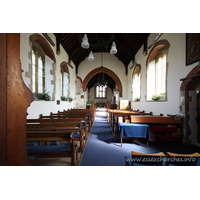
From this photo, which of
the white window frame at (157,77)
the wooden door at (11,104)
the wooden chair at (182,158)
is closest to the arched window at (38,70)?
the wooden door at (11,104)

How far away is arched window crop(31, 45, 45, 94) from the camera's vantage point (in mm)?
4715

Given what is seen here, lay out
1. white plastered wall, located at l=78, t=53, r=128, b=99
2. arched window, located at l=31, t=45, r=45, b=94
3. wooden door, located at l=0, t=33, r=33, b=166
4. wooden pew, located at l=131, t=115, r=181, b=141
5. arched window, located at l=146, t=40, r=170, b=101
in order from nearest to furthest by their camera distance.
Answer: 1. wooden door, located at l=0, t=33, r=33, b=166
2. wooden pew, located at l=131, t=115, r=181, b=141
3. arched window, located at l=31, t=45, r=45, b=94
4. arched window, located at l=146, t=40, r=170, b=101
5. white plastered wall, located at l=78, t=53, r=128, b=99

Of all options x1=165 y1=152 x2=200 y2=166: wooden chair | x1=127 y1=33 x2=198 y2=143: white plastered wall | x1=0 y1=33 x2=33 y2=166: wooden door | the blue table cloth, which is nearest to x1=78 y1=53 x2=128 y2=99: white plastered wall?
x1=127 y1=33 x2=198 y2=143: white plastered wall

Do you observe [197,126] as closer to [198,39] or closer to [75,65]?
[198,39]

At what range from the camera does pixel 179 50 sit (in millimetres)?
3535

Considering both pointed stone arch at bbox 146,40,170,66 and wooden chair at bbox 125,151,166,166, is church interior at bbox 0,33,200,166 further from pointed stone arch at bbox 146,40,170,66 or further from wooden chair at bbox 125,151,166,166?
wooden chair at bbox 125,151,166,166

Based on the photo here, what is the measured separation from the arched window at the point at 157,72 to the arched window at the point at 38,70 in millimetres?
4886

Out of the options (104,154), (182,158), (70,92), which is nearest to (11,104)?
(182,158)

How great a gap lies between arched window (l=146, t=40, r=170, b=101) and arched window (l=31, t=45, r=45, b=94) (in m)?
4.89

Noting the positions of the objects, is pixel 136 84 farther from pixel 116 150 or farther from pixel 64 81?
pixel 116 150

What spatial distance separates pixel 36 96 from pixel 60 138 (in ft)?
11.3

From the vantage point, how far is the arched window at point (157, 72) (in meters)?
4.83

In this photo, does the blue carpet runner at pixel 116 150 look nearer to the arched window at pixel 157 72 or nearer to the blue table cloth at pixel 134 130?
the blue table cloth at pixel 134 130

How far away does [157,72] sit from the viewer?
18.0 feet
